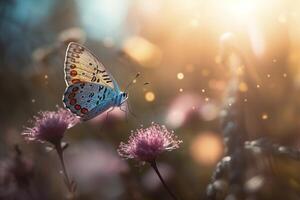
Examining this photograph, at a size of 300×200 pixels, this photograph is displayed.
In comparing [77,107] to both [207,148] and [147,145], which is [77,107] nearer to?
[147,145]

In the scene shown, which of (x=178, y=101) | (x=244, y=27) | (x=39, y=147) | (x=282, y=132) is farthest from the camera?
(x=39, y=147)

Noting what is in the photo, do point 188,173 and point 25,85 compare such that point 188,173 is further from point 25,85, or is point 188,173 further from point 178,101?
point 25,85

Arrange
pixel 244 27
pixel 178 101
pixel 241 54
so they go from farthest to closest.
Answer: pixel 178 101 → pixel 244 27 → pixel 241 54

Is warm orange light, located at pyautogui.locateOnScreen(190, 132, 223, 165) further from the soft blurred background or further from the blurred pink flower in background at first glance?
the blurred pink flower in background

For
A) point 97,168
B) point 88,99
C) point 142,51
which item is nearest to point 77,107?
point 88,99

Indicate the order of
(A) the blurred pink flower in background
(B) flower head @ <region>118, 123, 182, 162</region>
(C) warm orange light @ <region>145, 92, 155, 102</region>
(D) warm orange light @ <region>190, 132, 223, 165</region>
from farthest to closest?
(C) warm orange light @ <region>145, 92, 155, 102</region> → (A) the blurred pink flower in background → (D) warm orange light @ <region>190, 132, 223, 165</region> → (B) flower head @ <region>118, 123, 182, 162</region>

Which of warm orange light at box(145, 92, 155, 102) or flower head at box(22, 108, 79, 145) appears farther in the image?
warm orange light at box(145, 92, 155, 102)

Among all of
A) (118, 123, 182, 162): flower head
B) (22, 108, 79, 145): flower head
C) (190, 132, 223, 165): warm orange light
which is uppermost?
(22, 108, 79, 145): flower head

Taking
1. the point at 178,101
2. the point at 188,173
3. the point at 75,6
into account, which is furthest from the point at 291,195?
the point at 75,6

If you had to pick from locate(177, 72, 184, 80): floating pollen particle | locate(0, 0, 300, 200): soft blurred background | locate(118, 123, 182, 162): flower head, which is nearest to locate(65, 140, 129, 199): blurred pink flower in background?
locate(0, 0, 300, 200): soft blurred background
